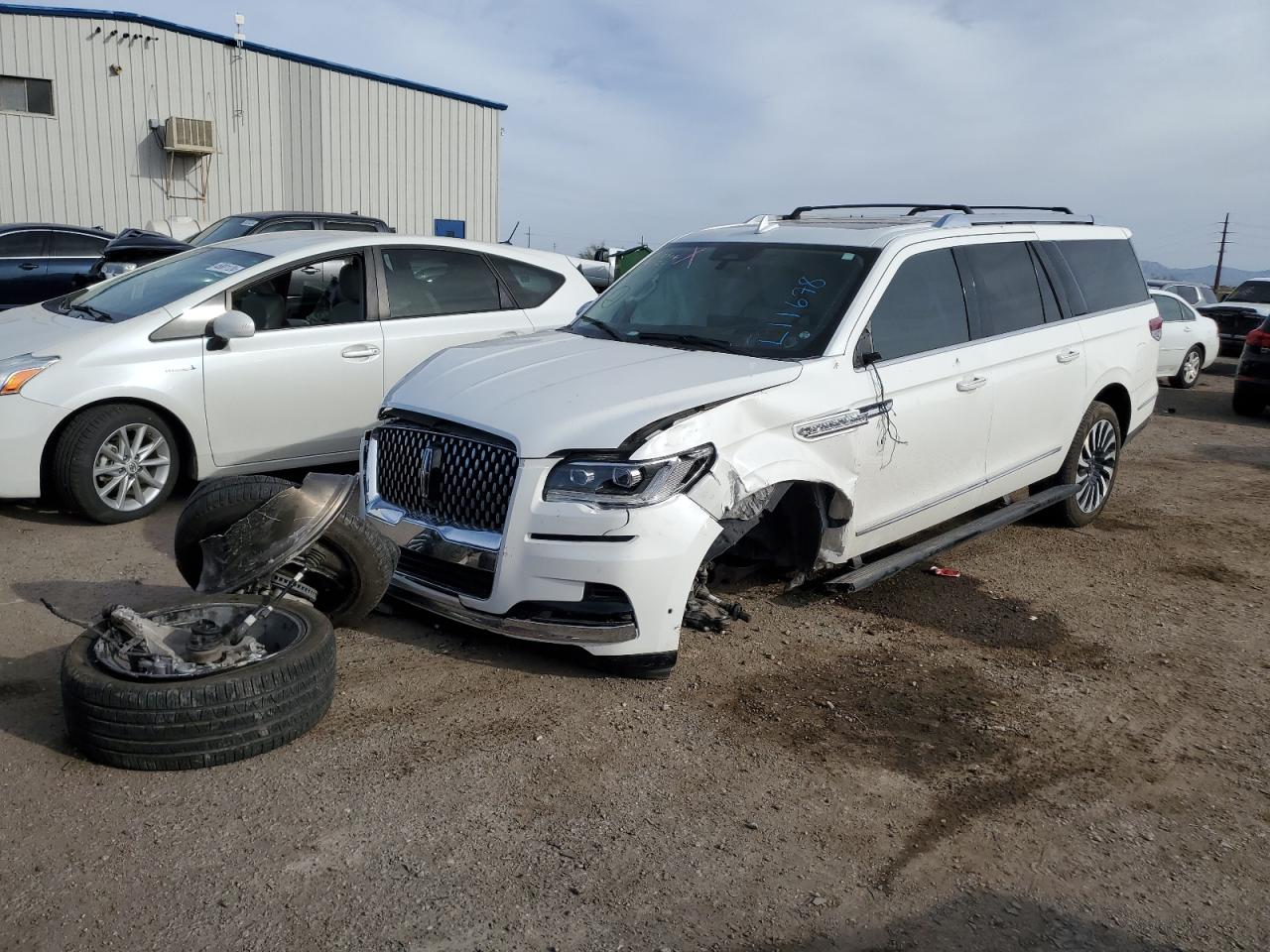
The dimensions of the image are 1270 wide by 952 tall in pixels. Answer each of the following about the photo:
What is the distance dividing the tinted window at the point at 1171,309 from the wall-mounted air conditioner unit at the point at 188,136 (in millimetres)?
17695

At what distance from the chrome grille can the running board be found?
63.4 inches

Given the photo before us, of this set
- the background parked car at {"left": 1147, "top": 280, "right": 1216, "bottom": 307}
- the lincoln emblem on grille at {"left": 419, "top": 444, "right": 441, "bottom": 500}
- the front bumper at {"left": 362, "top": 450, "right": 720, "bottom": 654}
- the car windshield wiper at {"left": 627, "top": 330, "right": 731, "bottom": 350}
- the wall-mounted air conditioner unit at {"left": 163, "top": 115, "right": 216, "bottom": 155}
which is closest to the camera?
the front bumper at {"left": 362, "top": 450, "right": 720, "bottom": 654}

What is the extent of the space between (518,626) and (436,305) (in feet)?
12.6

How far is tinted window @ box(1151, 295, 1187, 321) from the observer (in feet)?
54.7

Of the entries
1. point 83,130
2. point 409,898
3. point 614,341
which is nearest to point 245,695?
point 409,898

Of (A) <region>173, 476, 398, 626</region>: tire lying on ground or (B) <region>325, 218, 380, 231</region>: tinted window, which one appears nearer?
(A) <region>173, 476, 398, 626</region>: tire lying on ground

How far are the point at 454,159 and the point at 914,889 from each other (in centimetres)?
2491

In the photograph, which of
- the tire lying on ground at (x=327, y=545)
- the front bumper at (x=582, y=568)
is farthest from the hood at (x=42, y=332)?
the front bumper at (x=582, y=568)

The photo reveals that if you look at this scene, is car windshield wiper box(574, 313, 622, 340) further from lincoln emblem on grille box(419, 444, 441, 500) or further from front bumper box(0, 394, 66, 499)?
front bumper box(0, 394, 66, 499)

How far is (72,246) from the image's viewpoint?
43.6 feet

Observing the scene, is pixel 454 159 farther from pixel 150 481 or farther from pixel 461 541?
pixel 461 541

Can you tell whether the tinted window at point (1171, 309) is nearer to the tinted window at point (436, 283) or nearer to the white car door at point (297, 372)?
the tinted window at point (436, 283)

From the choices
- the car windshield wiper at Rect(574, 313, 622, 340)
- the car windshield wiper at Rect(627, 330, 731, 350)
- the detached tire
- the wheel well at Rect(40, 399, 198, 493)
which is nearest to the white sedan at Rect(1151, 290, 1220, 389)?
the car windshield wiper at Rect(574, 313, 622, 340)

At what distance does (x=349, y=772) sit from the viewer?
144 inches
